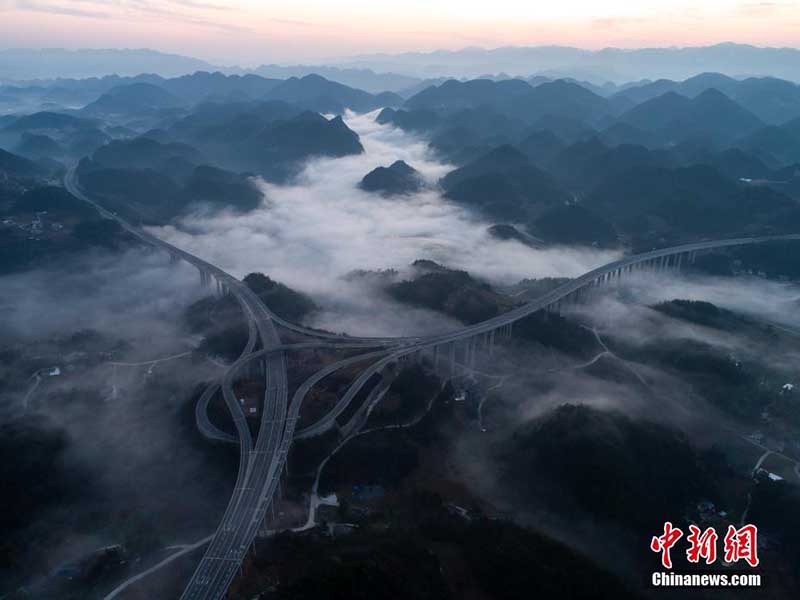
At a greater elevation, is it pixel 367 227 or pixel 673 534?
pixel 367 227

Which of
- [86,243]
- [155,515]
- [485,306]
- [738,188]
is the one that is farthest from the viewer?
[738,188]

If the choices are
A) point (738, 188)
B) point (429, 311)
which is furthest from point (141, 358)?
point (738, 188)

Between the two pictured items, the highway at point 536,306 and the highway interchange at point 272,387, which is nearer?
the highway interchange at point 272,387

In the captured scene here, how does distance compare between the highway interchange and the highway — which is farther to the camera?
the highway

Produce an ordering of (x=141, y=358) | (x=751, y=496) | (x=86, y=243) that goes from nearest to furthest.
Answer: (x=751, y=496) → (x=141, y=358) → (x=86, y=243)

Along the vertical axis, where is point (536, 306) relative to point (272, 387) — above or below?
above

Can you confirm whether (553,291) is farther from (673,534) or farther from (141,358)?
(141,358)

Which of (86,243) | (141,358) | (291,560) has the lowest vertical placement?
(291,560)

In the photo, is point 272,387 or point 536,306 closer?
point 272,387
